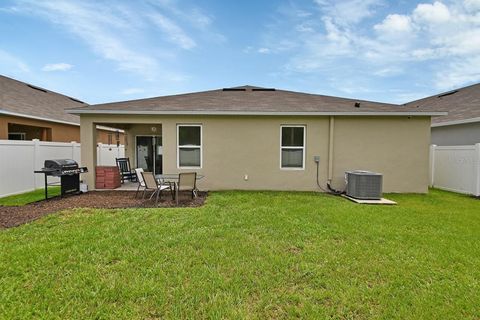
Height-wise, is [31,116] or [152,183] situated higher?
[31,116]

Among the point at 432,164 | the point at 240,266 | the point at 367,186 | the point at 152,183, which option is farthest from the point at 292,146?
the point at 240,266

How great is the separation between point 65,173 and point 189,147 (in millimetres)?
3969

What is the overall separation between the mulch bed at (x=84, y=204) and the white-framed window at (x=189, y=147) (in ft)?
4.24

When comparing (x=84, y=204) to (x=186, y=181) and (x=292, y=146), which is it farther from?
(x=292, y=146)

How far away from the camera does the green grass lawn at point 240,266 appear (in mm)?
2664

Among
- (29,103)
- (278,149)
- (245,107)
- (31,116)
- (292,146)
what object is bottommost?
(278,149)

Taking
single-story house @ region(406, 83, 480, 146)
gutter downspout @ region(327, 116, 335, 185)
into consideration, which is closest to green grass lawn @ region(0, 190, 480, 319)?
gutter downspout @ region(327, 116, 335, 185)

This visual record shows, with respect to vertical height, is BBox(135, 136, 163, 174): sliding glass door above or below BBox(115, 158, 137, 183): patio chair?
above

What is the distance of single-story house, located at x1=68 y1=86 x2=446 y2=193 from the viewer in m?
9.47

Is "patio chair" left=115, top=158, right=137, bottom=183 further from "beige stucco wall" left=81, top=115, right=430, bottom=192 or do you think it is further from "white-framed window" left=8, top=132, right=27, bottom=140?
"white-framed window" left=8, top=132, right=27, bottom=140

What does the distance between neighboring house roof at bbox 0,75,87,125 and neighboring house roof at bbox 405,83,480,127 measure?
16.5 meters

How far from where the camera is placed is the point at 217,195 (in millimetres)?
8664

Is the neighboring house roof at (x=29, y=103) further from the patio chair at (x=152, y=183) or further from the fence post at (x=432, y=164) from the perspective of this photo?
the fence post at (x=432, y=164)

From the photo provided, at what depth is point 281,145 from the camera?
31.8 ft
